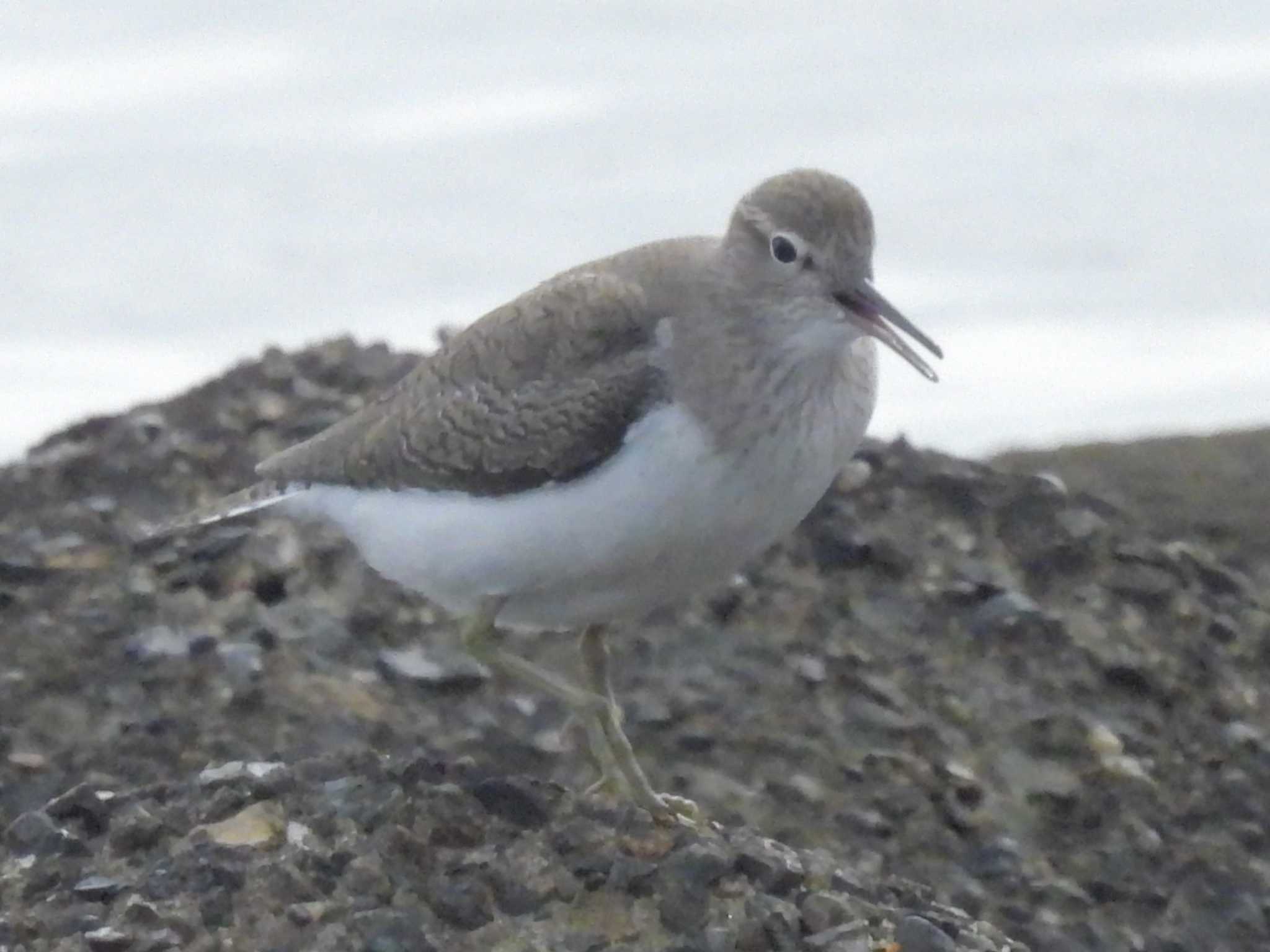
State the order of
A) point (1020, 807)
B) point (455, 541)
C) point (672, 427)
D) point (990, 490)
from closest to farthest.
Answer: point (672, 427), point (455, 541), point (1020, 807), point (990, 490)

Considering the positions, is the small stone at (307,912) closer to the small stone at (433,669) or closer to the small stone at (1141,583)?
the small stone at (433,669)

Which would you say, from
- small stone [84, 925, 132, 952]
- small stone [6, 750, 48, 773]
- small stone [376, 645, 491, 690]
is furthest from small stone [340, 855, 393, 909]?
small stone [376, 645, 491, 690]

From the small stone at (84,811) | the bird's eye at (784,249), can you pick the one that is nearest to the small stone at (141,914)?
the small stone at (84,811)

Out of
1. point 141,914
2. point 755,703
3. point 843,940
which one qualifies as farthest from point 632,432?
point 755,703

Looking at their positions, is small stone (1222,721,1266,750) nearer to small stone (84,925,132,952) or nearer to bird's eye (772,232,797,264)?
bird's eye (772,232,797,264)

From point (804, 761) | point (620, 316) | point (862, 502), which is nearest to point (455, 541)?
point (620, 316)

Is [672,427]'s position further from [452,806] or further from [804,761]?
[804,761]

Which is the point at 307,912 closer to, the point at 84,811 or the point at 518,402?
the point at 84,811

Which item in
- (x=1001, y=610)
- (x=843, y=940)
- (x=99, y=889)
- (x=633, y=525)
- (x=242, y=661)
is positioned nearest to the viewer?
(x=843, y=940)
